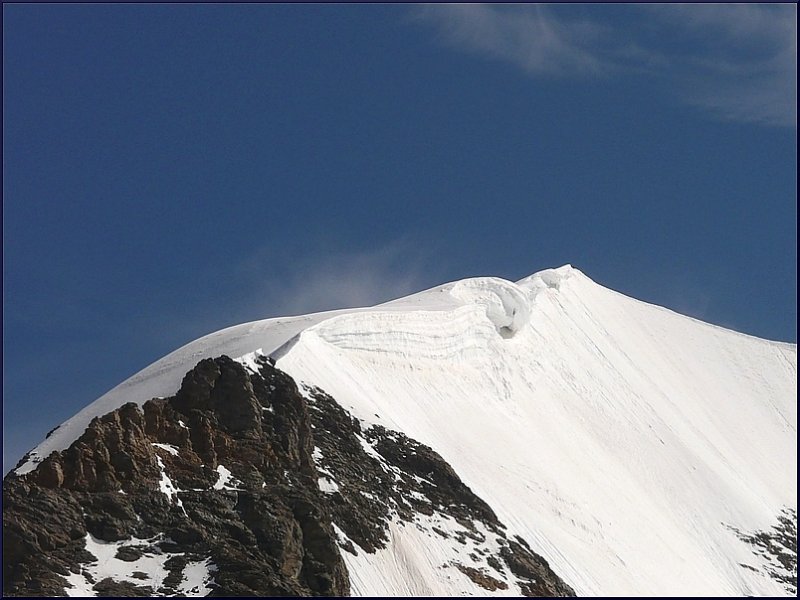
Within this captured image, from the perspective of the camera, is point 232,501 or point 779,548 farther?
point 779,548

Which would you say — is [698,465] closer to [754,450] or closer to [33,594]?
[754,450]

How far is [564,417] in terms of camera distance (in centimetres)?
5959

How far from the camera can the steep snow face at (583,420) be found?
48.1m

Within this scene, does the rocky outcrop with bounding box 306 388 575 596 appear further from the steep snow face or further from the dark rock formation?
the dark rock formation

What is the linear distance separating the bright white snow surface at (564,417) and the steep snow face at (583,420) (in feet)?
0.31

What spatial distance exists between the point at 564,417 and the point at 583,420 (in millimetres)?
1382

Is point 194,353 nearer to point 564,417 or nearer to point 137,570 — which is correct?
point 137,570

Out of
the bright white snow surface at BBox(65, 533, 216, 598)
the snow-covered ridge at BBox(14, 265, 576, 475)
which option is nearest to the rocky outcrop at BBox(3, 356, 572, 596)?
the bright white snow surface at BBox(65, 533, 216, 598)

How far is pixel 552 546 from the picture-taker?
4616 centimetres

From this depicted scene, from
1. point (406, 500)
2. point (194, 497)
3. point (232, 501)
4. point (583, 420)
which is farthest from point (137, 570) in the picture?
point (583, 420)

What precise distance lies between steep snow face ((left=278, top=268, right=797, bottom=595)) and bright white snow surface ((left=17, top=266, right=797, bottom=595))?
93mm

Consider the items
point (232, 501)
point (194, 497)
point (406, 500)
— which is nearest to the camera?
point (194, 497)

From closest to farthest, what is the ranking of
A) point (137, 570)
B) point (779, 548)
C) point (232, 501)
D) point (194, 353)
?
point (137, 570) → point (232, 501) → point (194, 353) → point (779, 548)

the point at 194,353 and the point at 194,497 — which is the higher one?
the point at 194,353
